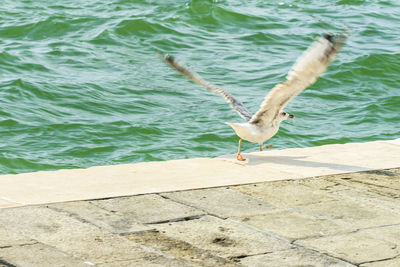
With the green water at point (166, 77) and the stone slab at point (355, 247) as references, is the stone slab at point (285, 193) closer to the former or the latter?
the stone slab at point (355, 247)

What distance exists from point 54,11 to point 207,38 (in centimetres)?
397

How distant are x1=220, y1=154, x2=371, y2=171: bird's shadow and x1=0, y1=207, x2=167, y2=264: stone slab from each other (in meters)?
2.50

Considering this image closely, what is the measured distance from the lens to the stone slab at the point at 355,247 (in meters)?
4.90

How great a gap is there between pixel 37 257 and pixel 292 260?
1.42 metres

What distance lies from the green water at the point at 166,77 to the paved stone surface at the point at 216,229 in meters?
6.14

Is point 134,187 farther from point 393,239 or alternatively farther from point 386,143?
point 386,143

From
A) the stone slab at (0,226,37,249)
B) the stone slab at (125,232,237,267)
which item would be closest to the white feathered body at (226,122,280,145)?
the stone slab at (125,232,237,267)

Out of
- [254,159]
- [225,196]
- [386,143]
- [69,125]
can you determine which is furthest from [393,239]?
[69,125]

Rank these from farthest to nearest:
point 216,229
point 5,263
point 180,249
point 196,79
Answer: point 196,79
point 216,229
point 180,249
point 5,263

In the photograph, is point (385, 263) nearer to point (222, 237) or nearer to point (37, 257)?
point (222, 237)

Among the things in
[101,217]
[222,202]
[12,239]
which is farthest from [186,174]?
[12,239]

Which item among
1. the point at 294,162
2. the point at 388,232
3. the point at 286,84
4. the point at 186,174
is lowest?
the point at 294,162

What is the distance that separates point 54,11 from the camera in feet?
67.9

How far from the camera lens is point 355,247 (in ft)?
16.6
